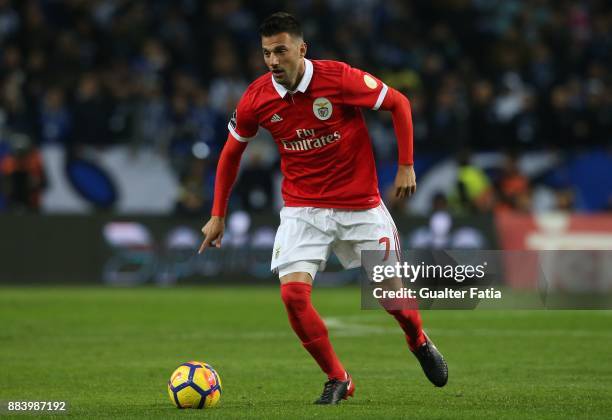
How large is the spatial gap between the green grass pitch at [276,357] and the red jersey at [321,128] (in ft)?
4.40

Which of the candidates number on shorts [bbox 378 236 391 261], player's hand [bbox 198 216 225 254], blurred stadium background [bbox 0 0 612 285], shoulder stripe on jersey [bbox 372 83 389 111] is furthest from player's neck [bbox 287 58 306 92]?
blurred stadium background [bbox 0 0 612 285]

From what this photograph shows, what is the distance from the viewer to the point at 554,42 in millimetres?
24594

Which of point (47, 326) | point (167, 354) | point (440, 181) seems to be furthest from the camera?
point (440, 181)

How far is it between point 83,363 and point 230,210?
9830mm

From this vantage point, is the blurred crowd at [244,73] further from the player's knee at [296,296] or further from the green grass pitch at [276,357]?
the player's knee at [296,296]

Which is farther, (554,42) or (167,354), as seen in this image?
(554,42)

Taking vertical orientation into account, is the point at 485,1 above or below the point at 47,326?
above

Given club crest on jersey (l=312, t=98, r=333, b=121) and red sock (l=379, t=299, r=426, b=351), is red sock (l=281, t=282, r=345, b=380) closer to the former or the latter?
red sock (l=379, t=299, r=426, b=351)

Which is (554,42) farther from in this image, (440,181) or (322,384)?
(322,384)

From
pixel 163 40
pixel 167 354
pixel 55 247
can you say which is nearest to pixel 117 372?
pixel 167 354

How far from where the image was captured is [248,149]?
21234mm

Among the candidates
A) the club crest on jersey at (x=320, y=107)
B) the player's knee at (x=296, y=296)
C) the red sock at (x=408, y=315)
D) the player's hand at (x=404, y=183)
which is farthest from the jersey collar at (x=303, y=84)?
the red sock at (x=408, y=315)

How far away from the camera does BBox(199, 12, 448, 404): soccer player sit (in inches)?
316

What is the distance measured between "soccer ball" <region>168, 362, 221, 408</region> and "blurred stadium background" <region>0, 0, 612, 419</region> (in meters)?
6.49
